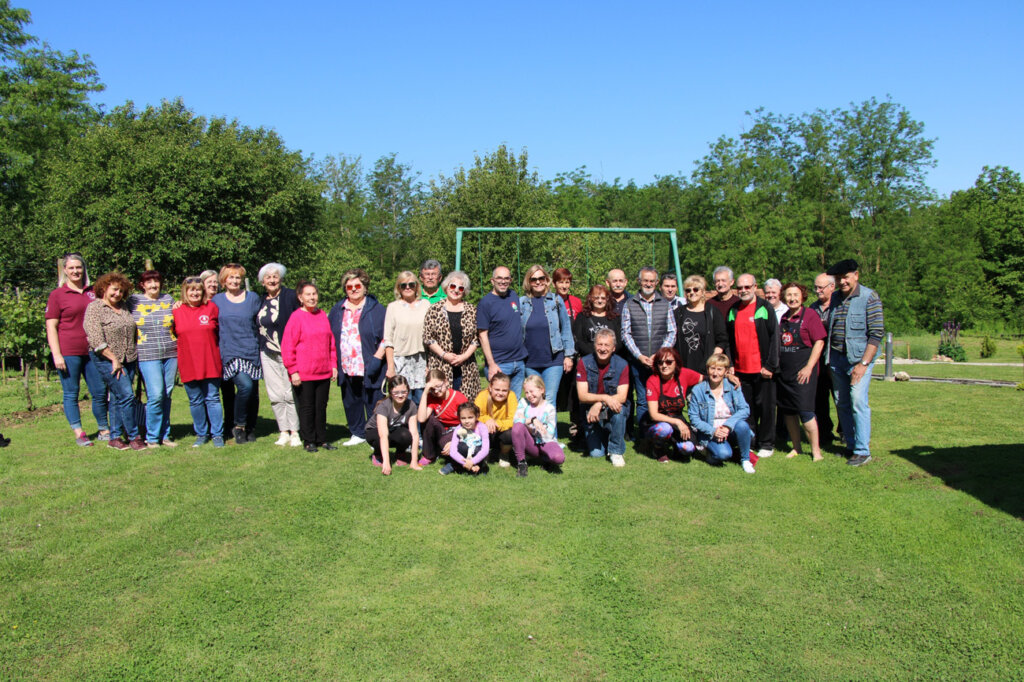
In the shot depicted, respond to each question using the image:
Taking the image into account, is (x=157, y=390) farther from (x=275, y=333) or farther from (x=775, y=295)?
(x=775, y=295)

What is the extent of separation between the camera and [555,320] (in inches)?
275

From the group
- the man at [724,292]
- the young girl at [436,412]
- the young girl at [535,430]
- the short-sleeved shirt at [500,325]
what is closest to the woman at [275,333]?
the young girl at [436,412]

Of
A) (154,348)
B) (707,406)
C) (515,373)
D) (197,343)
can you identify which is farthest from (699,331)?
(154,348)

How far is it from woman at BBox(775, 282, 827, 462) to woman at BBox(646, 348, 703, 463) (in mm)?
792

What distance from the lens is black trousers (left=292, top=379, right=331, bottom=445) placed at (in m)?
6.80

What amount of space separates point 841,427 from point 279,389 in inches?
215

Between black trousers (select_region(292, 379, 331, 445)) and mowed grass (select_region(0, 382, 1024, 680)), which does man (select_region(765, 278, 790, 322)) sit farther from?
black trousers (select_region(292, 379, 331, 445))

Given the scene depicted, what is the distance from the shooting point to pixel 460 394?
6508 mm

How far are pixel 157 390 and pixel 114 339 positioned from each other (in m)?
0.61

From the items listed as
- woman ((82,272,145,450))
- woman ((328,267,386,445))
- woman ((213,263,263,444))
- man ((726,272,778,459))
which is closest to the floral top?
woman ((328,267,386,445))

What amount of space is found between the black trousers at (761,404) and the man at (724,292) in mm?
664

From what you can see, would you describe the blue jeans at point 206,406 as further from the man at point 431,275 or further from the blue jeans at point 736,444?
the blue jeans at point 736,444

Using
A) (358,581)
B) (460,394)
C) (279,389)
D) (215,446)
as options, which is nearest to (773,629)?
(358,581)

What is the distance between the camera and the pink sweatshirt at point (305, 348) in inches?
264
